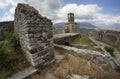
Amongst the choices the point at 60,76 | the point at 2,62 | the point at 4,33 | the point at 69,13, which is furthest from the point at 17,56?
the point at 69,13

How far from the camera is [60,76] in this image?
5.48 m

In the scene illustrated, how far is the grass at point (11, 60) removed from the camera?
209 inches

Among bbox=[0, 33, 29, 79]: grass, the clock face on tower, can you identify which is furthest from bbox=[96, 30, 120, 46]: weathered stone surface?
bbox=[0, 33, 29, 79]: grass

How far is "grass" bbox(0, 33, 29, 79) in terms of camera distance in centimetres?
532

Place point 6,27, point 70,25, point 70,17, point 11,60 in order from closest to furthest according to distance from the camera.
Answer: point 11,60, point 6,27, point 70,25, point 70,17

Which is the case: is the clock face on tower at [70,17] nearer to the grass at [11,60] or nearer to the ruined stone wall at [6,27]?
the ruined stone wall at [6,27]

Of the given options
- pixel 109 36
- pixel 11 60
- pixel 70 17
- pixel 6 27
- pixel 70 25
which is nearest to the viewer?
pixel 11 60

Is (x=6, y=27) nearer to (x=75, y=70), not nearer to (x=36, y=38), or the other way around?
(x=36, y=38)

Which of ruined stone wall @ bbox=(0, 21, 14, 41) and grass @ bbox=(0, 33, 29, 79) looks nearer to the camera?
grass @ bbox=(0, 33, 29, 79)

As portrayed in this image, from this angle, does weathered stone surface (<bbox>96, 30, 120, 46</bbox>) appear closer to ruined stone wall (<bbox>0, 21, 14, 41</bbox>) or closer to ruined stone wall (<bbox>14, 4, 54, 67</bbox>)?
ruined stone wall (<bbox>0, 21, 14, 41</bbox>)

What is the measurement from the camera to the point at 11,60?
5777mm

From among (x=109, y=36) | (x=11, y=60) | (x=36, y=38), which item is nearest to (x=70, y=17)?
(x=109, y=36)

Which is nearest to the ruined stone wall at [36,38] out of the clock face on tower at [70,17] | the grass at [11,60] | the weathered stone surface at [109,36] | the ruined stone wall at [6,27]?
the grass at [11,60]

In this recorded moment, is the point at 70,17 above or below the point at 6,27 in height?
above
